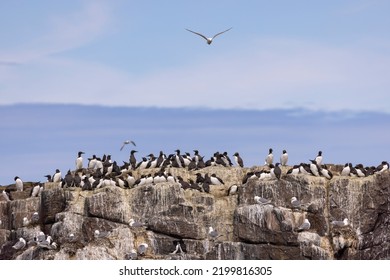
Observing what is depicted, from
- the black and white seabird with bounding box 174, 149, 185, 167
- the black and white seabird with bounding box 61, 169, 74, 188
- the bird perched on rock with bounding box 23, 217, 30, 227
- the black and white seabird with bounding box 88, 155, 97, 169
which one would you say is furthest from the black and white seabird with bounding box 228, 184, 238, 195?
the bird perched on rock with bounding box 23, 217, 30, 227

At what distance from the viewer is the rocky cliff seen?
218ft

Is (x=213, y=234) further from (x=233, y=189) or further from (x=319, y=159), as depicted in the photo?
(x=319, y=159)

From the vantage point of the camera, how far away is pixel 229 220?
69.2 m

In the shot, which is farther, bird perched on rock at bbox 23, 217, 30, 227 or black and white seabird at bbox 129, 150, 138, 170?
black and white seabird at bbox 129, 150, 138, 170

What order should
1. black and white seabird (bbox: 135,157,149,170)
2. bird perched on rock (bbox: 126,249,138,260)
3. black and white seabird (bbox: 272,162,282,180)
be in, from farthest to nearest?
black and white seabird (bbox: 135,157,149,170)
black and white seabird (bbox: 272,162,282,180)
bird perched on rock (bbox: 126,249,138,260)

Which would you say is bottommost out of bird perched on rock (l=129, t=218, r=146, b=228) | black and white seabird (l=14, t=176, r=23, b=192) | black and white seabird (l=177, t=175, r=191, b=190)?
bird perched on rock (l=129, t=218, r=146, b=228)

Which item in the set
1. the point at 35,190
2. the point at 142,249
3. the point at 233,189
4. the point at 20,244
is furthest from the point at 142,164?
the point at 142,249

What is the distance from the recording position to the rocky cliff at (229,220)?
218 feet

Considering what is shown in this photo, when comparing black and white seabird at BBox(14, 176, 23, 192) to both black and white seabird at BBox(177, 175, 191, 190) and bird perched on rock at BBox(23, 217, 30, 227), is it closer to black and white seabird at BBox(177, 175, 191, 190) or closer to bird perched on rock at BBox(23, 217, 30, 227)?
bird perched on rock at BBox(23, 217, 30, 227)

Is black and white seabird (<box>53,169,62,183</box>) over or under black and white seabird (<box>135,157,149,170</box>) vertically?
under

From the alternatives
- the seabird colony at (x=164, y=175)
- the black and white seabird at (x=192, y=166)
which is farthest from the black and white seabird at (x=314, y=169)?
the black and white seabird at (x=192, y=166)

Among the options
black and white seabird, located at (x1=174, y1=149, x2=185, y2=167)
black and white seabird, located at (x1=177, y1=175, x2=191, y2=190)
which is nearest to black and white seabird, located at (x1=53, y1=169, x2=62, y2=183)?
black and white seabird, located at (x1=174, y1=149, x2=185, y2=167)

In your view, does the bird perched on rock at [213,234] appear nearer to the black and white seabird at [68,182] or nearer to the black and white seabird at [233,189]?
the black and white seabird at [233,189]

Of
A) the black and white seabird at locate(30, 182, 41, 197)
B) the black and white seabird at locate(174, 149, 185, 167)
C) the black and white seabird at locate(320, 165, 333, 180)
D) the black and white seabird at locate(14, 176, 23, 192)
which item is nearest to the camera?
the black and white seabird at locate(320, 165, 333, 180)
